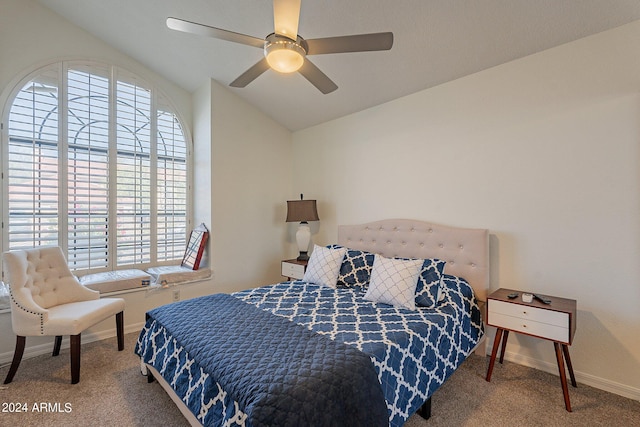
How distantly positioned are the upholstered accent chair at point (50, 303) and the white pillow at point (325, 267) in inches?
68.7

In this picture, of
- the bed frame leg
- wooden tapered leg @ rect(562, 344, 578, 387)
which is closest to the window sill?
the bed frame leg

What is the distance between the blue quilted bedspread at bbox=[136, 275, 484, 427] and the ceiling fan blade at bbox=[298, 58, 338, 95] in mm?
1671

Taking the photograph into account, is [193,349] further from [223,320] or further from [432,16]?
[432,16]

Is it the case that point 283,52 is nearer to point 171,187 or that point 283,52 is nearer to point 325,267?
point 325,267

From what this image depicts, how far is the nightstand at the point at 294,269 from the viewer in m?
3.74

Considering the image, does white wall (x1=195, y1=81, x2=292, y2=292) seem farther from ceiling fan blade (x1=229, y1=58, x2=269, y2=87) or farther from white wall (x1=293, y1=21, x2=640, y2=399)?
white wall (x1=293, y1=21, x2=640, y2=399)

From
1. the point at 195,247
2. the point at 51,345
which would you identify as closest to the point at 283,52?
the point at 195,247

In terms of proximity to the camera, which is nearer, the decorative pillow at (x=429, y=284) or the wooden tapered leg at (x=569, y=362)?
the wooden tapered leg at (x=569, y=362)

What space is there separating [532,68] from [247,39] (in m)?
2.25

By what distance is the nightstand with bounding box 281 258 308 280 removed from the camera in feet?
12.3

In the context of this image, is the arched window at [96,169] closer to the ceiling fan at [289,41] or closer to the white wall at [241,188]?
the white wall at [241,188]

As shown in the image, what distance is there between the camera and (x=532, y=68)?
8.12 ft

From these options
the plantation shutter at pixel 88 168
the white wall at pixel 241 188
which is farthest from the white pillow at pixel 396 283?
the plantation shutter at pixel 88 168

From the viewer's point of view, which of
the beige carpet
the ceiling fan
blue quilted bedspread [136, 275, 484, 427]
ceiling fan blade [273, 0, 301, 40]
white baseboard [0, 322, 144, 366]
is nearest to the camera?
blue quilted bedspread [136, 275, 484, 427]
